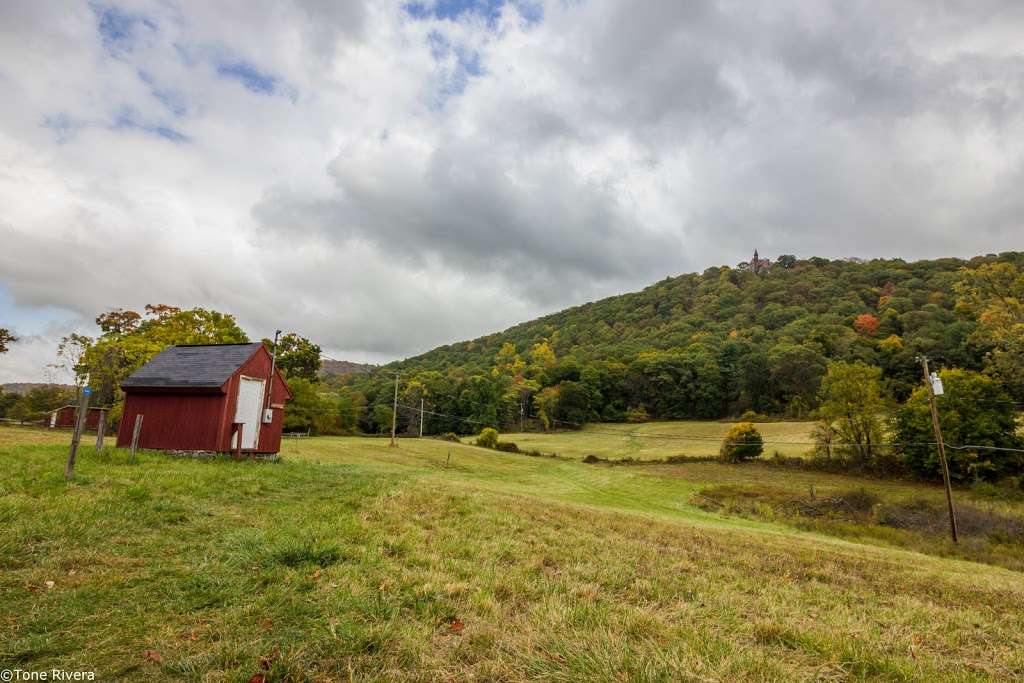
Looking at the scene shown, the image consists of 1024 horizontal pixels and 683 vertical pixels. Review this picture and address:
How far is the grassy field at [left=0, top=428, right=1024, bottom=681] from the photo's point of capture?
3488 mm

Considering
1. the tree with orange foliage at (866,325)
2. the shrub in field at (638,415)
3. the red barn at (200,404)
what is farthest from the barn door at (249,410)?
the tree with orange foliage at (866,325)

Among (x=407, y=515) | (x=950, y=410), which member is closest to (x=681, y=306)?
(x=950, y=410)

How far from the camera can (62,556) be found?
227 inches

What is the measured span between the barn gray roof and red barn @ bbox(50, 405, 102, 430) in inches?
1298

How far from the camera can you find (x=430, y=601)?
4758 millimetres

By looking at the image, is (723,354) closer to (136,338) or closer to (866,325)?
(866,325)

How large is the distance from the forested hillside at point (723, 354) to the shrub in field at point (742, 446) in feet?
63.1

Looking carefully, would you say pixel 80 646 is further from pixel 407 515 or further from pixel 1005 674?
pixel 1005 674

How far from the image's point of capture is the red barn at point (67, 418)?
49.0 metres

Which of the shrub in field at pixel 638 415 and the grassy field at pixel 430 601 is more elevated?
the shrub in field at pixel 638 415

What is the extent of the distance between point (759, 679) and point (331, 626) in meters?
3.20

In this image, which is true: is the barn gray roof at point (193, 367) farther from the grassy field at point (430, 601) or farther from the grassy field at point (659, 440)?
the grassy field at point (659, 440)

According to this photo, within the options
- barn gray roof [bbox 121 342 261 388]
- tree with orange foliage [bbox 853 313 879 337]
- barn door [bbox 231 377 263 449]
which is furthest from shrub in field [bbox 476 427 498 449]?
tree with orange foliage [bbox 853 313 879 337]

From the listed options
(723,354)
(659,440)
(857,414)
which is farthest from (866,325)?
(857,414)
